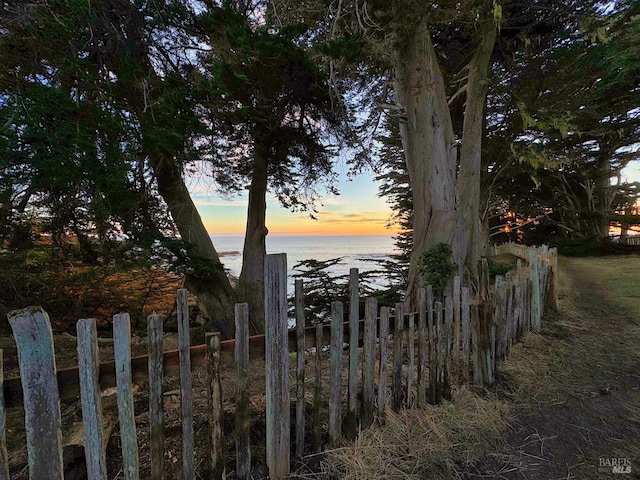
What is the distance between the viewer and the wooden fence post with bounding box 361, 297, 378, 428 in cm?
240

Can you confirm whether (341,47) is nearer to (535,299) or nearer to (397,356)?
(397,356)

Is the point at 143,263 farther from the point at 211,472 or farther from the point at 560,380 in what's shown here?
the point at 560,380

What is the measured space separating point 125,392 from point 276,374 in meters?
0.82

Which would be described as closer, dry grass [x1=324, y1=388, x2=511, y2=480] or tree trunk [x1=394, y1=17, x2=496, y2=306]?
dry grass [x1=324, y1=388, x2=511, y2=480]

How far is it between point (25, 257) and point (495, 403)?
6.52 meters

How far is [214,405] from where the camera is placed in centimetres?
177

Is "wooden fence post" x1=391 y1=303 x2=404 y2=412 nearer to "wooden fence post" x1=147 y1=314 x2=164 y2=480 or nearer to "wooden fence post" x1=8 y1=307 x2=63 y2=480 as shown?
"wooden fence post" x1=147 y1=314 x2=164 y2=480

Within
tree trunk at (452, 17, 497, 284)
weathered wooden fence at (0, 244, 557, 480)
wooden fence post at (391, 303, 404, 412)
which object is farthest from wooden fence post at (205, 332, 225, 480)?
tree trunk at (452, 17, 497, 284)

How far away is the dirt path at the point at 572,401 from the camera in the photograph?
229cm

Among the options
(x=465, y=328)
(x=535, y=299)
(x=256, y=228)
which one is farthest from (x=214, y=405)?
(x=256, y=228)

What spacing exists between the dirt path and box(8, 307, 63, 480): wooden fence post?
7.90 ft

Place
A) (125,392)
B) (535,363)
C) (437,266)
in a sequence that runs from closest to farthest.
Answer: (125,392)
(535,363)
(437,266)

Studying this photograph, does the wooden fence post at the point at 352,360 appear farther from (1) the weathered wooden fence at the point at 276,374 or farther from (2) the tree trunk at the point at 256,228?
(2) the tree trunk at the point at 256,228

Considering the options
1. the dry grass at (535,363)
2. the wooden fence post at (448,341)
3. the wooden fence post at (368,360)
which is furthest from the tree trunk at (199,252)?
the dry grass at (535,363)
